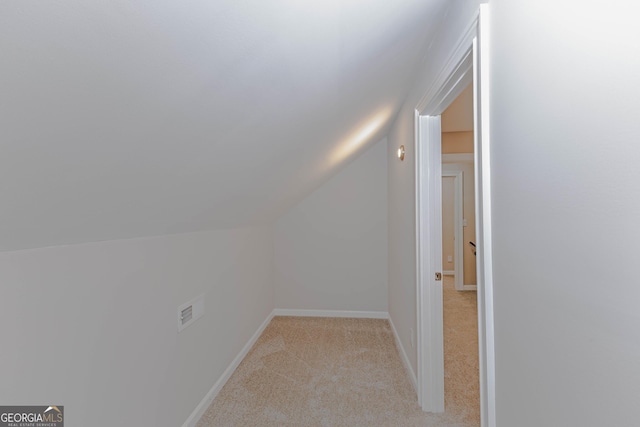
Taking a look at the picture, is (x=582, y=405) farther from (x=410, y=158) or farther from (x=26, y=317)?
(x=410, y=158)

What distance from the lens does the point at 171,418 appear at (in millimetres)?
1700

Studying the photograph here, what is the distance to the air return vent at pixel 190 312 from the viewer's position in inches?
72.0

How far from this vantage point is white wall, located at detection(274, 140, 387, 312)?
388 cm

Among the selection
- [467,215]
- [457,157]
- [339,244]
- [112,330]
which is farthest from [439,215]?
[467,215]

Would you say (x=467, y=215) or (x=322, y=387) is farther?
(x=467, y=215)

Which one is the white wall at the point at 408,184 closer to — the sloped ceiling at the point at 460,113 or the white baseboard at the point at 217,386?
the sloped ceiling at the point at 460,113

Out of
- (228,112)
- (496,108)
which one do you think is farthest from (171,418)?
(496,108)

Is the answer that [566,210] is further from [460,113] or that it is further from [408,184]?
[460,113]

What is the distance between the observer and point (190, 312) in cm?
193

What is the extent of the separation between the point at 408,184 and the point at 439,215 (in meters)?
0.45

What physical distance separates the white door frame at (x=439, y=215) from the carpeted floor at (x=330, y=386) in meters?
0.21

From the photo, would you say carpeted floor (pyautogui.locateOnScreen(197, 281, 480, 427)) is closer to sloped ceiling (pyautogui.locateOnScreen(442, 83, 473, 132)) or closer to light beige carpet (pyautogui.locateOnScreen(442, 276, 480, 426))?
light beige carpet (pyautogui.locateOnScreen(442, 276, 480, 426))

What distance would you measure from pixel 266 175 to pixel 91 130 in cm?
122

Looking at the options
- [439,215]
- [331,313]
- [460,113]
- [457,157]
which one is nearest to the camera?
[439,215]
